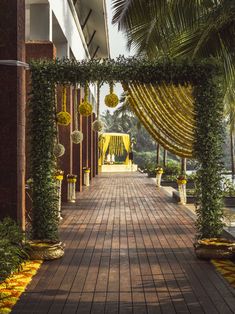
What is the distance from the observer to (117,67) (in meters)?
7.42

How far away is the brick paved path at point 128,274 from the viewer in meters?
5.08

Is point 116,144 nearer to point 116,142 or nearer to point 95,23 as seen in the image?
point 116,142

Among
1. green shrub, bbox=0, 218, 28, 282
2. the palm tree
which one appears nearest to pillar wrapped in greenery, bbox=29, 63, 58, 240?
green shrub, bbox=0, 218, 28, 282

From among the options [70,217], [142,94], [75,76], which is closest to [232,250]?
[142,94]

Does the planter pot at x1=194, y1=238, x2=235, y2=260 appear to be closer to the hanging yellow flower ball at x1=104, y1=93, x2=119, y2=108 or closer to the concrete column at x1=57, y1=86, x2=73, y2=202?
the hanging yellow flower ball at x1=104, y1=93, x2=119, y2=108

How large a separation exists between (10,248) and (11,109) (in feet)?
6.83

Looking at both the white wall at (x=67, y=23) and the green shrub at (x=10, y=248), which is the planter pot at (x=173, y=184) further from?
the green shrub at (x=10, y=248)

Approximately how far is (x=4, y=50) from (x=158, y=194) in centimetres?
1175

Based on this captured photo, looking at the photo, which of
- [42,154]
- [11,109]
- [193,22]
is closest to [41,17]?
[193,22]

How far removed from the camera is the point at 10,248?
20.4 ft

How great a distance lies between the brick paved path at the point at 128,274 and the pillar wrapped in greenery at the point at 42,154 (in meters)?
0.63

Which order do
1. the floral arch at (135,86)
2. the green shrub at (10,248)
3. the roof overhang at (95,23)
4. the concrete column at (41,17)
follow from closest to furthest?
1. the green shrub at (10,248)
2. the floral arch at (135,86)
3. the concrete column at (41,17)
4. the roof overhang at (95,23)

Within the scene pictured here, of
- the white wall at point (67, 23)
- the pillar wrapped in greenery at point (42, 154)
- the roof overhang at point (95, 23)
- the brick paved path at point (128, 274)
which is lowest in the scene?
the brick paved path at point (128, 274)

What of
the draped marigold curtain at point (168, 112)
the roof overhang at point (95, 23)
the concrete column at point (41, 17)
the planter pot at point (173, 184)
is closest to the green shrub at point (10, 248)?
the draped marigold curtain at point (168, 112)
